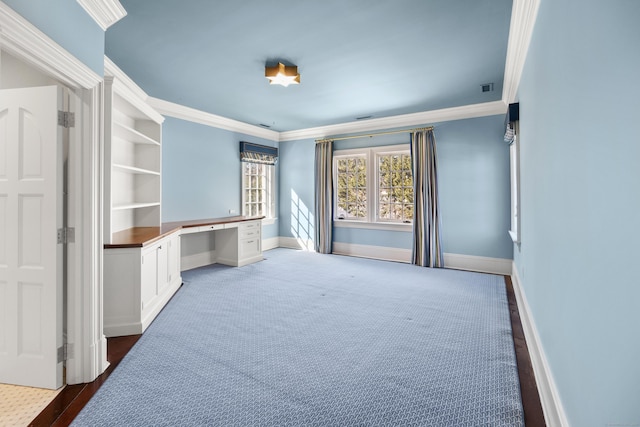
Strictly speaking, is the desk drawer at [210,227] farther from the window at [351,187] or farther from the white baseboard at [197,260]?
the window at [351,187]

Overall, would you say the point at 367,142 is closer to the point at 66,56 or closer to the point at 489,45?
the point at 489,45

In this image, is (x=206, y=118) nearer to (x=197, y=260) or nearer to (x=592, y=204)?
(x=197, y=260)

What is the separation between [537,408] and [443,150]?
433cm

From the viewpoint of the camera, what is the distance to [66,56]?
1.85 meters

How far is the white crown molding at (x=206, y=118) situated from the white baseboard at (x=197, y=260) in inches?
91.3

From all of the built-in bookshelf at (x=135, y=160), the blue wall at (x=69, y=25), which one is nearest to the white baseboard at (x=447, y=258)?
the built-in bookshelf at (x=135, y=160)

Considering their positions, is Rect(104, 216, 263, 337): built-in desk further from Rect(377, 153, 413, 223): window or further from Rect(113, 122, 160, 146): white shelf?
Rect(377, 153, 413, 223): window

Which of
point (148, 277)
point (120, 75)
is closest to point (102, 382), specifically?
point (148, 277)

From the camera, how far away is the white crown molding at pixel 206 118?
16.2 feet

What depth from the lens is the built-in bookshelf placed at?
12.0ft

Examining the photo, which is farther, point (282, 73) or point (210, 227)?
point (210, 227)

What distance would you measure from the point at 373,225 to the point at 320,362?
4153 mm

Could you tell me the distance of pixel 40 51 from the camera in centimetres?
166

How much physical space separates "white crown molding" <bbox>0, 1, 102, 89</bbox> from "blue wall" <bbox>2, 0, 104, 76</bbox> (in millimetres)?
64
